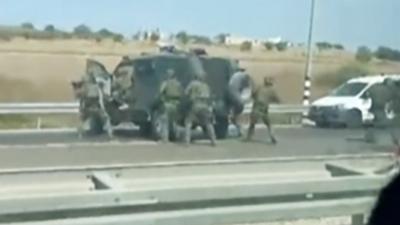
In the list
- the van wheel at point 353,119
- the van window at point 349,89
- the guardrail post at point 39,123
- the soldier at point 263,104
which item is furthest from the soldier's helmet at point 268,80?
the guardrail post at point 39,123

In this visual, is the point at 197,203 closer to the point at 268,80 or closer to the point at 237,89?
the point at 268,80

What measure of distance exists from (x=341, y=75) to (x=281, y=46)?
1232 millimetres

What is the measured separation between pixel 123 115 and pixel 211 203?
219cm

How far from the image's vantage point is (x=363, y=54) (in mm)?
7625

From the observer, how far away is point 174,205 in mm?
6113

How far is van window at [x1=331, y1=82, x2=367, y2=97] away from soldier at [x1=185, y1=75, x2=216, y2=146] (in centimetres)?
110

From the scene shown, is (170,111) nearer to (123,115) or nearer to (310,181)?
(123,115)

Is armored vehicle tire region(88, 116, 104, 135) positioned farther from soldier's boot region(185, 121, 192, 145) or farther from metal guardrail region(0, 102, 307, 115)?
soldier's boot region(185, 121, 192, 145)

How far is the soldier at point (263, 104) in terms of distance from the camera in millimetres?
8047

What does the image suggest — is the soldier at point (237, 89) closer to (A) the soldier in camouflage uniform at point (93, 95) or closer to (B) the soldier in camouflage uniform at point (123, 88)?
(B) the soldier in camouflage uniform at point (123, 88)

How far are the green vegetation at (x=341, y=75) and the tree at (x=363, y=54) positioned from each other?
13 centimetres

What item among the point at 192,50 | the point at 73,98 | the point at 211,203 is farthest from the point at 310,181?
the point at 73,98

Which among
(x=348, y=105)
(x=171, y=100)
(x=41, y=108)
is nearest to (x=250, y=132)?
(x=171, y=100)

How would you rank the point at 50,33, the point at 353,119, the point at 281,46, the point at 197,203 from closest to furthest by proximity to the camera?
the point at 197,203 → the point at 50,33 → the point at 281,46 → the point at 353,119
